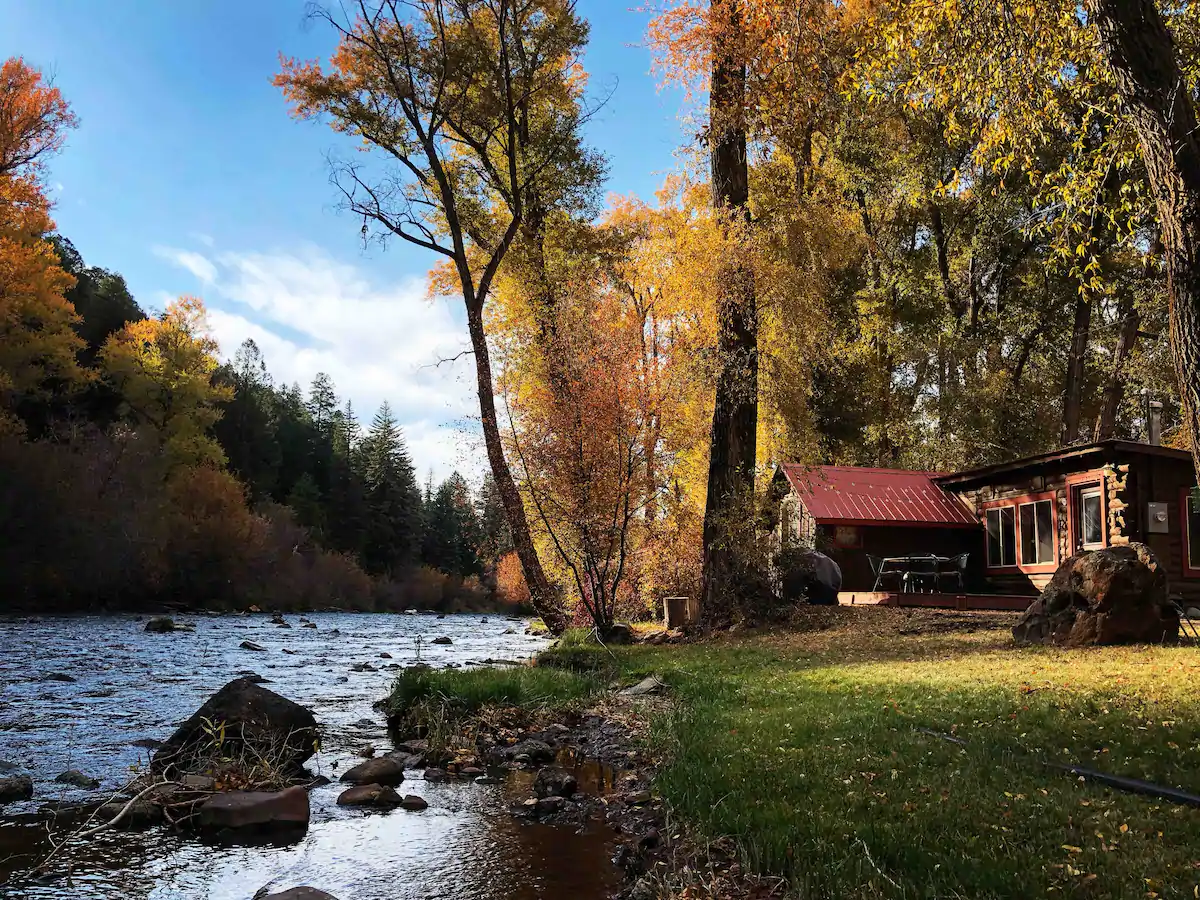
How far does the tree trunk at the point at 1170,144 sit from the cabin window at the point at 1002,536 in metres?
18.4

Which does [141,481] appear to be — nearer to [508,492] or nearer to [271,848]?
[508,492]

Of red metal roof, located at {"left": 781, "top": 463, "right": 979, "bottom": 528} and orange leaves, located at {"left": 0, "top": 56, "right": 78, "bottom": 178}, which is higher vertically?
orange leaves, located at {"left": 0, "top": 56, "right": 78, "bottom": 178}

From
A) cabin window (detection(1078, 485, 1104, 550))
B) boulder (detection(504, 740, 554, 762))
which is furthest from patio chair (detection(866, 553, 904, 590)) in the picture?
boulder (detection(504, 740, 554, 762))

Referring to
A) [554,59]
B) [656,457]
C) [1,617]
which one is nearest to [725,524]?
[656,457]

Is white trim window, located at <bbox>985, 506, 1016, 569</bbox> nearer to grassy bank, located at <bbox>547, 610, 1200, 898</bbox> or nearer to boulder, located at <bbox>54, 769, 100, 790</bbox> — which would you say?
grassy bank, located at <bbox>547, 610, 1200, 898</bbox>

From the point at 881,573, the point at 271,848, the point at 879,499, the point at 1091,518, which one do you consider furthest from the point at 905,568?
the point at 271,848

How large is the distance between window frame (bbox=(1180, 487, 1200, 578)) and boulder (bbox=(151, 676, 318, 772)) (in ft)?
65.1

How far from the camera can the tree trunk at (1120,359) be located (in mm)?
24156

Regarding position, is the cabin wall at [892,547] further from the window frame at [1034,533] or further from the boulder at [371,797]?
the boulder at [371,797]

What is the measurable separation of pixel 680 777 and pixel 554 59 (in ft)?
59.6

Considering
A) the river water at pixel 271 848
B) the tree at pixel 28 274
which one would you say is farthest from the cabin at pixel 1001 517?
the tree at pixel 28 274

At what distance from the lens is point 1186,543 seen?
63.9 ft

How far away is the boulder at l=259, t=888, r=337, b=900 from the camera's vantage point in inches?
156

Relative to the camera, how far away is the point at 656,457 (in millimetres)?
17812
